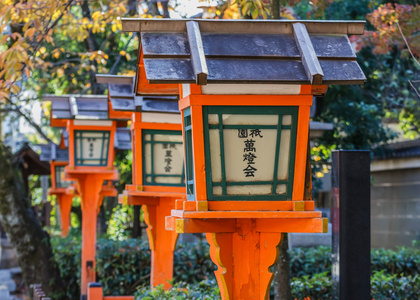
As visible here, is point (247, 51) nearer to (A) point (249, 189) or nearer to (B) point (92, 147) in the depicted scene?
(A) point (249, 189)

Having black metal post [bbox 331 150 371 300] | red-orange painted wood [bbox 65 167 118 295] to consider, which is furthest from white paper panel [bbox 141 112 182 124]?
red-orange painted wood [bbox 65 167 118 295]

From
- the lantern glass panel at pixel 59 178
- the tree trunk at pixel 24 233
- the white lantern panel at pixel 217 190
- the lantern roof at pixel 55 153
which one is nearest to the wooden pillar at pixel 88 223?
the tree trunk at pixel 24 233

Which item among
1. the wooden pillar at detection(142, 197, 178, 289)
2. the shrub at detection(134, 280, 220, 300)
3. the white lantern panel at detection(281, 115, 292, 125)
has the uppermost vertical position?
the white lantern panel at detection(281, 115, 292, 125)

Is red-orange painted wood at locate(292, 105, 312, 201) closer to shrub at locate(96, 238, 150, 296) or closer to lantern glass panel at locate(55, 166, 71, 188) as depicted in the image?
shrub at locate(96, 238, 150, 296)

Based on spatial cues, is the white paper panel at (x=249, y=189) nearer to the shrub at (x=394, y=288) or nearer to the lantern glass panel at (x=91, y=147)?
the shrub at (x=394, y=288)

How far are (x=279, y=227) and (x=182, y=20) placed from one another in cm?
165

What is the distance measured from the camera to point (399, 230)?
60.7 feet

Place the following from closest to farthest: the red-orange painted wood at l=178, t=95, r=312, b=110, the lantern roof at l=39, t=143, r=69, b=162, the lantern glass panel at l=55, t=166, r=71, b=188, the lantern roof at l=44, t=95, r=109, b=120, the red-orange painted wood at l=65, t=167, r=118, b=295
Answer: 1. the red-orange painted wood at l=178, t=95, r=312, b=110
2. the lantern roof at l=44, t=95, r=109, b=120
3. the red-orange painted wood at l=65, t=167, r=118, b=295
4. the lantern roof at l=39, t=143, r=69, b=162
5. the lantern glass panel at l=55, t=166, r=71, b=188

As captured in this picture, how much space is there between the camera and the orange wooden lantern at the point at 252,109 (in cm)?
439

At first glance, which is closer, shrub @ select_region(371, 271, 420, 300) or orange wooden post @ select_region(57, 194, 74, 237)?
shrub @ select_region(371, 271, 420, 300)

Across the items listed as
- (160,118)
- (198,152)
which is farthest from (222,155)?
(160,118)

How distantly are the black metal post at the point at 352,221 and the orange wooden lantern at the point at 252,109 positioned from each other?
98cm

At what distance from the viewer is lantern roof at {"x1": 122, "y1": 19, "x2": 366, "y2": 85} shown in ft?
13.9

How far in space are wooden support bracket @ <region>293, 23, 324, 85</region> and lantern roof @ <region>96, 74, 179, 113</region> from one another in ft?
9.39
